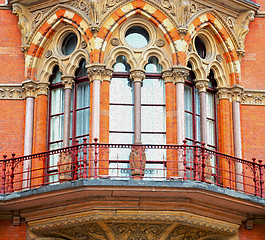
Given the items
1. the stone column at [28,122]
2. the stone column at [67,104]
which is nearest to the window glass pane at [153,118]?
the stone column at [67,104]

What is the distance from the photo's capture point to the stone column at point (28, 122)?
20.1m

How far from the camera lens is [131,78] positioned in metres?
19.9

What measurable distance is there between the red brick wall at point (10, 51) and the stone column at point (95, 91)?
2135mm

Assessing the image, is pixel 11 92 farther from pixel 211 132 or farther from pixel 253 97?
pixel 253 97

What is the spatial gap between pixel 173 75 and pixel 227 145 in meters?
2.27

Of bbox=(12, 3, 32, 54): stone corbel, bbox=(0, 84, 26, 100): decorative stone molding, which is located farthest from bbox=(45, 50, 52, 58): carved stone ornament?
bbox=(0, 84, 26, 100): decorative stone molding

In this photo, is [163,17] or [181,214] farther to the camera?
[163,17]

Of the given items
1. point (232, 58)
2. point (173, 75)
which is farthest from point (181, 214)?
point (232, 58)

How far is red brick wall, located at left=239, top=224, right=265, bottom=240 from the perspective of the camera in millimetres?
19703

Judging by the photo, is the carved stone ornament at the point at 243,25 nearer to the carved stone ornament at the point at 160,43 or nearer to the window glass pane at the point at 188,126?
the carved stone ornament at the point at 160,43

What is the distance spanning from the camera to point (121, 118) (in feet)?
65.1

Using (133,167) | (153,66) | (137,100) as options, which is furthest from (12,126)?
(153,66)

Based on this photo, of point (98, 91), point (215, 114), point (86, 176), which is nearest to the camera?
point (86, 176)

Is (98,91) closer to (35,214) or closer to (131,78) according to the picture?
(131,78)
